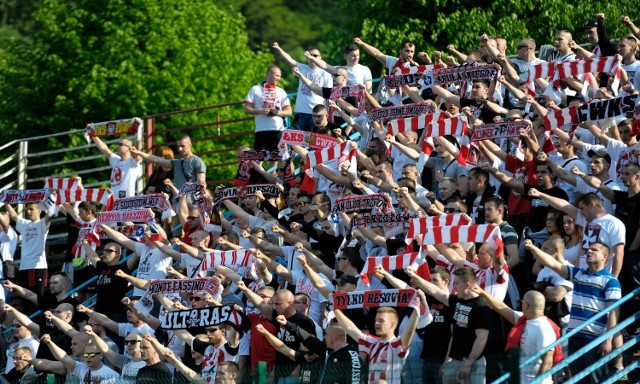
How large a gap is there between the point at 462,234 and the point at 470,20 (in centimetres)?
1368

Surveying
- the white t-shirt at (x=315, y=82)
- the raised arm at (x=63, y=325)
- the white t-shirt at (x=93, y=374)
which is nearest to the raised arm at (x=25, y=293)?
the raised arm at (x=63, y=325)

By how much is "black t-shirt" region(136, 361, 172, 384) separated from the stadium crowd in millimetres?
40

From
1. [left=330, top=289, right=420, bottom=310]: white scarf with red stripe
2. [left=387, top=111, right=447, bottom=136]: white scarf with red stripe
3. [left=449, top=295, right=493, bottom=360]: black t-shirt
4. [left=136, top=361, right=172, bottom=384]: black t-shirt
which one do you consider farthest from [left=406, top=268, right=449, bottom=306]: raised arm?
[left=387, top=111, right=447, bottom=136]: white scarf with red stripe

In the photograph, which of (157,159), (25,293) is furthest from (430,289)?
(157,159)

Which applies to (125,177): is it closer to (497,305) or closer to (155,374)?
(155,374)

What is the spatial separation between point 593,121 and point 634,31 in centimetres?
308

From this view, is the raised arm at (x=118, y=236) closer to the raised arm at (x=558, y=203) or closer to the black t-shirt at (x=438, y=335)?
the raised arm at (x=558, y=203)

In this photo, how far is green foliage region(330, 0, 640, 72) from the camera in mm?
27203

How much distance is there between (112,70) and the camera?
127ft

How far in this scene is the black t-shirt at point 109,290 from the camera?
1953cm

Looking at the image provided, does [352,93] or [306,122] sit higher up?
[352,93]

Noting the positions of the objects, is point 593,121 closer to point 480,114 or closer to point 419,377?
point 480,114

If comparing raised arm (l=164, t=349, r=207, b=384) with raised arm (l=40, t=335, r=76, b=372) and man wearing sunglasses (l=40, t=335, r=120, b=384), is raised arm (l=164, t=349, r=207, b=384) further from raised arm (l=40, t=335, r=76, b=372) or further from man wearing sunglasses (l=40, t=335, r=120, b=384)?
raised arm (l=40, t=335, r=76, b=372)

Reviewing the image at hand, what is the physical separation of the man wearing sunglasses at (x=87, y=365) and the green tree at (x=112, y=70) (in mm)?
20461
